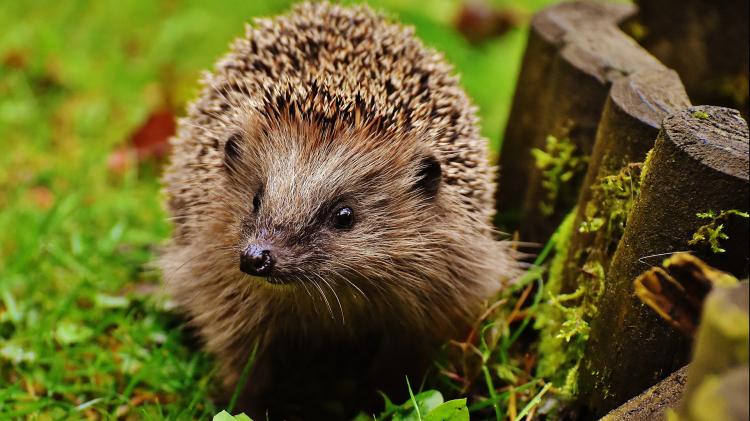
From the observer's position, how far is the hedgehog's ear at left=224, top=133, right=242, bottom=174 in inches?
102

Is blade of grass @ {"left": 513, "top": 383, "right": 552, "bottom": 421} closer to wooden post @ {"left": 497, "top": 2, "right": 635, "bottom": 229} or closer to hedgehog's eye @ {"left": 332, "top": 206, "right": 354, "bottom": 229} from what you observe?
hedgehog's eye @ {"left": 332, "top": 206, "right": 354, "bottom": 229}

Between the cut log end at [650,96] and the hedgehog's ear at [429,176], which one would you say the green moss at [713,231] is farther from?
the hedgehog's ear at [429,176]

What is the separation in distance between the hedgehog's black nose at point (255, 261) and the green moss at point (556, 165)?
4.06 ft

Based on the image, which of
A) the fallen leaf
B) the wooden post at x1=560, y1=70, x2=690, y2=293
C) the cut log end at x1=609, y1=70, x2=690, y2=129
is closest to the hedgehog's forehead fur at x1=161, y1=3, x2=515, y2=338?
the wooden post at x1=560, y1=70, x2=690, y2=293

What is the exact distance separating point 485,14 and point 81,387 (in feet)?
15.1

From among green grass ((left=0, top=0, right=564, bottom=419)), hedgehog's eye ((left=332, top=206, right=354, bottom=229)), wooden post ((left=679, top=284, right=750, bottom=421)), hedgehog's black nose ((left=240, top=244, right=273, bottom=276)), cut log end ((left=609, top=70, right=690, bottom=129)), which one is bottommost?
green grass ((left=0, top=0, right=564, bottom=419))

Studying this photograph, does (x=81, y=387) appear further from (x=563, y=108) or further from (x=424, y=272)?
(x=563, y=108)

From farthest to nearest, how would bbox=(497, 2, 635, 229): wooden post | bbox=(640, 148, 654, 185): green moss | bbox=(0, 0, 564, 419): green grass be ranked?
bbox=(497, 2, 635, 229): wooden post
bbox=(0, 0, 564, 419): green grass
bbox=(640, 148, 654, 185): green moss

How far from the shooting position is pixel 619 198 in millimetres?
2357

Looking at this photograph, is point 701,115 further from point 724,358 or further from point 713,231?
point 724,358

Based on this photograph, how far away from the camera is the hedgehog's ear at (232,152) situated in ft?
8.53

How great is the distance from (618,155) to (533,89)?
3.22 ft

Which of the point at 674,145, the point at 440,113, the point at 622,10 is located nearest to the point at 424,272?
the point at 440,113

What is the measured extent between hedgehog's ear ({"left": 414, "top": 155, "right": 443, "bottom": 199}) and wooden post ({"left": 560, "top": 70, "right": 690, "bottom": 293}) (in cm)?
48
